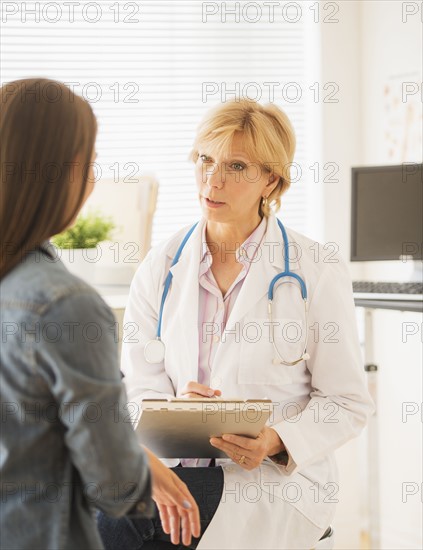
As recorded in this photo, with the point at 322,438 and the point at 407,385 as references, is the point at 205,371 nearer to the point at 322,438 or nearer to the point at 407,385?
the point at 322,438

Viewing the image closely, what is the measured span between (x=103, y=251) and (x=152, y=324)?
111 cm

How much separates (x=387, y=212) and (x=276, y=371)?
4.25 feet

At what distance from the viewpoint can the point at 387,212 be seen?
8.87 ft

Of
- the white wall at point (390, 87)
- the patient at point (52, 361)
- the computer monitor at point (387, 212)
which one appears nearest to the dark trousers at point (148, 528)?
the patient at point (52, 361)

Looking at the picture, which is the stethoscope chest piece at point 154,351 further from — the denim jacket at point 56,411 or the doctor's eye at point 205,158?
the denim jacket at point 56,411

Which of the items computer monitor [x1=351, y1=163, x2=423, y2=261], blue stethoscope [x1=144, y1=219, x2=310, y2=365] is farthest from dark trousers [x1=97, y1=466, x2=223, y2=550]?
computer monitor [x1=351, y1=163, x2=423, y2=261]

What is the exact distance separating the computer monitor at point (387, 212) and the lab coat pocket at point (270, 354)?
1.19 meters

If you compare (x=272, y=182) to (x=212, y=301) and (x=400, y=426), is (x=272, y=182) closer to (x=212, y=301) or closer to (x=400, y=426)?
(x=212, y=301)

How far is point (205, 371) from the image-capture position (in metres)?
1.64

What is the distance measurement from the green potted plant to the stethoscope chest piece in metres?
0.73

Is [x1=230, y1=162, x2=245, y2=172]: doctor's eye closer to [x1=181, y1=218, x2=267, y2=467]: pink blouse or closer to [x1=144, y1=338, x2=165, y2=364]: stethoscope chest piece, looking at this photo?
[x1=181, y1=218, x2=267, y2=467]: pink blouse

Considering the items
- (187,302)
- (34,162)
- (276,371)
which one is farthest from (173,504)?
(34,162)

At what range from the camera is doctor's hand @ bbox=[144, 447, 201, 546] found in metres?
1.20

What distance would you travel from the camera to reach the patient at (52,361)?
34.1 inches
